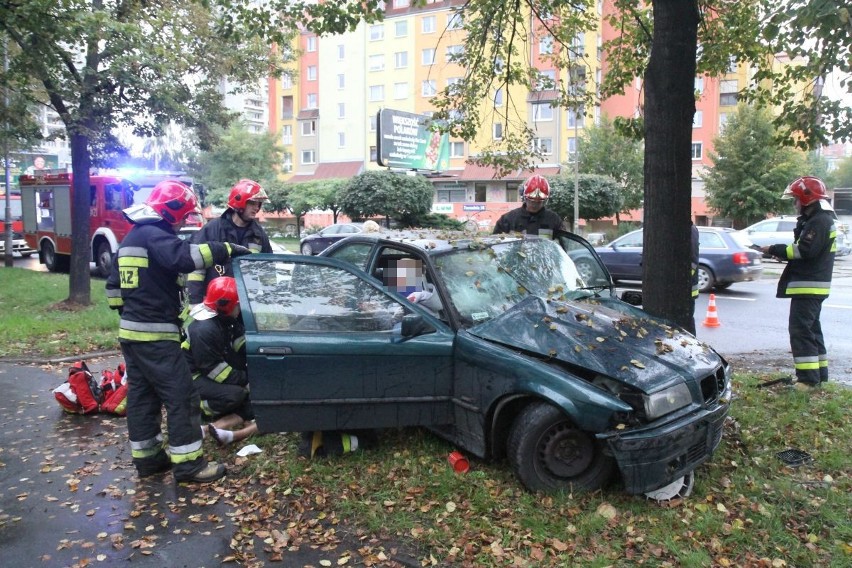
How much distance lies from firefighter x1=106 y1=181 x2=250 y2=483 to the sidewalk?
0.25 metres

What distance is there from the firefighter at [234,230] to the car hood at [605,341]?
2.63 m

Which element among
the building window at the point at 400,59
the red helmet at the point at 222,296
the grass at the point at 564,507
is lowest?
the grass at the point at 564,507

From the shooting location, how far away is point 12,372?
715 centimetres

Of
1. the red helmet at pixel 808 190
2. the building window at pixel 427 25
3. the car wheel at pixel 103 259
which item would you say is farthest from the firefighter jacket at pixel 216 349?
the building window at pixel 427 25

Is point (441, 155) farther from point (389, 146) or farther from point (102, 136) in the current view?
point (102, 136)

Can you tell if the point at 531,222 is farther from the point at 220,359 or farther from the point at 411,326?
the point at 220,359

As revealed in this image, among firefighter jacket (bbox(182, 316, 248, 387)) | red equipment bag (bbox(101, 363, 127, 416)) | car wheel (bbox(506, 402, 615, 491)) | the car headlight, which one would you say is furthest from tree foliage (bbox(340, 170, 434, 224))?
the car headlight

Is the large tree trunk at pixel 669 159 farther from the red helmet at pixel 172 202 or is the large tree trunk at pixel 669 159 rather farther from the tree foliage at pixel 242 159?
the tree foliage at pixel 242 159

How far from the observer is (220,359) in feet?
16.0

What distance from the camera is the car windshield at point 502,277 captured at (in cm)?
428

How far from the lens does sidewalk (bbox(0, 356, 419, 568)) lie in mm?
3361

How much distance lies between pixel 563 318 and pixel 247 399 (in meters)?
2.58

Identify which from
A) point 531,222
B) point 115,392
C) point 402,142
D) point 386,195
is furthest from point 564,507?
point 386,195

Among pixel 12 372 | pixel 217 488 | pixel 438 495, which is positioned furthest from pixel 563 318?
pixel 12 372
